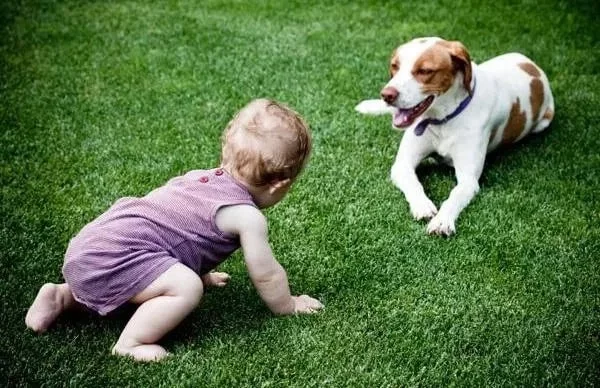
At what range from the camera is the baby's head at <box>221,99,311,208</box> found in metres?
2.86

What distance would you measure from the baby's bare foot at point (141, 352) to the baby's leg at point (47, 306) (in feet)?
1.06

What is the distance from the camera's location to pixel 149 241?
2793mm

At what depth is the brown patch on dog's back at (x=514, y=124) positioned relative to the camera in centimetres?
464

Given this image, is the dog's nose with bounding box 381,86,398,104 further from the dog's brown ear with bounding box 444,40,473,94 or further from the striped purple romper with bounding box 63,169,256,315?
the striped purple romper with bounding box 63,169,256,315

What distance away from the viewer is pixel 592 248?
3.69m

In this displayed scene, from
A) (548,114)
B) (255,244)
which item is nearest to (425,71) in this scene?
(548,114)

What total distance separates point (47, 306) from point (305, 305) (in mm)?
1053

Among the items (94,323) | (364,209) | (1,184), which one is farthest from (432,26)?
(94,323)

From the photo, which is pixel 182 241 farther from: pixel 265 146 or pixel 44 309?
pixel 44 309

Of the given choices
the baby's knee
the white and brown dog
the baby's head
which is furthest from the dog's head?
the baby's knee

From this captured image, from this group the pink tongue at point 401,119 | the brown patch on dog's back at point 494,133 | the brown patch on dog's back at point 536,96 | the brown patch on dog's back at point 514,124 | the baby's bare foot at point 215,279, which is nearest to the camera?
the baby's bare foot at point 215,279

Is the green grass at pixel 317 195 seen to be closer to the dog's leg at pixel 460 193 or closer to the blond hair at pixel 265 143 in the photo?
the dog's leg at pixel 460 193

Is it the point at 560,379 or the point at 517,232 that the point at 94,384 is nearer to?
the point at 560,379

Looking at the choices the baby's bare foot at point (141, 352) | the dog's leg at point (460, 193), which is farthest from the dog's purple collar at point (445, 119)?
the baby's bare foot at point (141, 352)
